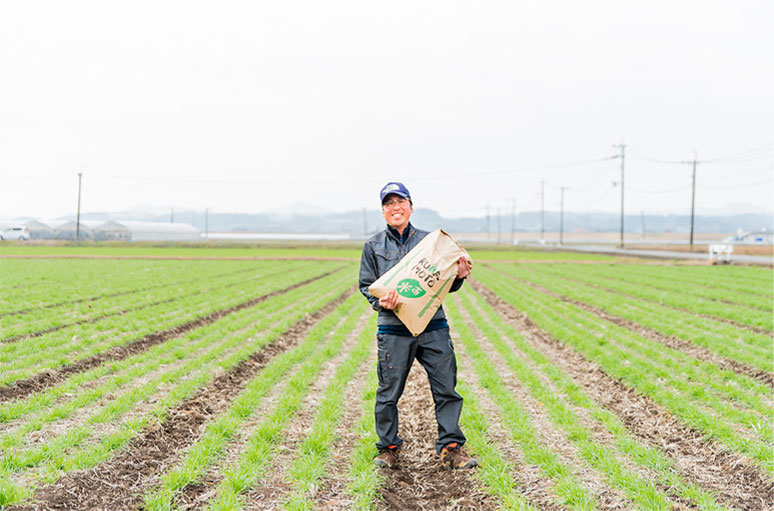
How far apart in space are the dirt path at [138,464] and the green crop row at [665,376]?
5377 millimetres

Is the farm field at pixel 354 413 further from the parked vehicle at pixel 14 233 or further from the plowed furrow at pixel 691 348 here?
the parked vehicle at pixel 14 233

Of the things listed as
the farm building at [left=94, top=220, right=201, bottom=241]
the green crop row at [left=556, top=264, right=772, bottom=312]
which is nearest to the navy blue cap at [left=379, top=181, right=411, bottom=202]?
the green crop row at [left=556, top=264, right=772, bottom=312]

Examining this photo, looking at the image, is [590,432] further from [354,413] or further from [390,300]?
[390,300]

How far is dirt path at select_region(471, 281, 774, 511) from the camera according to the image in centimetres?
463

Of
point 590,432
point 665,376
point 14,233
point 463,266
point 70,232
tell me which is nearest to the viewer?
point 463,266

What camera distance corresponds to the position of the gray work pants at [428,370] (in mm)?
4812

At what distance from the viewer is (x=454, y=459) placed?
196 inches

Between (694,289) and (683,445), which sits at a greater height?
(694,289)

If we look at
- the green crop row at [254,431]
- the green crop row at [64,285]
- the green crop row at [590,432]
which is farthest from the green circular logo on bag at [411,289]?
the green crop row at [64,285]

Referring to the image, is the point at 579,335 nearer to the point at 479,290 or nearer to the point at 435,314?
the point at 435,314

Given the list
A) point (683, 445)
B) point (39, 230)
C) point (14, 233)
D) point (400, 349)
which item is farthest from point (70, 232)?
point (683, 445)

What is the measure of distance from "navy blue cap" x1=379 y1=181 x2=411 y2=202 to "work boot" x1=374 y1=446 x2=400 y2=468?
226cm

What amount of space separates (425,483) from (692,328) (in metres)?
10.1

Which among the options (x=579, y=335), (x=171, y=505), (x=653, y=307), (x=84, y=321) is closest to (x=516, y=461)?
(x=171, y=505)
